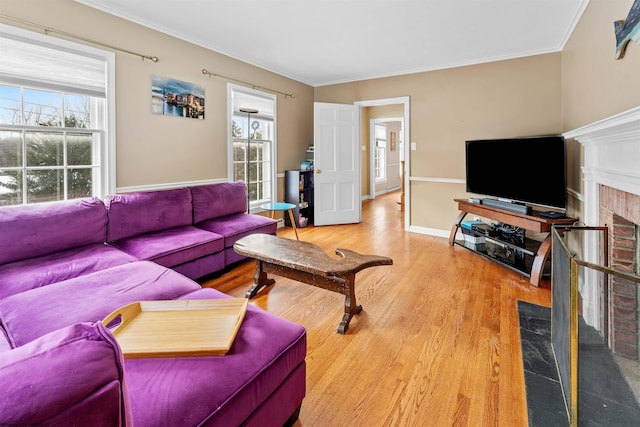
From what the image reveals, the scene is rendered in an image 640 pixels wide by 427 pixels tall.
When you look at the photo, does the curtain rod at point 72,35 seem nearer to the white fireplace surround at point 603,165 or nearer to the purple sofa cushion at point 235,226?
the purple sofa cushion at point 235,226

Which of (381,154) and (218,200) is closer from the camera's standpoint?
(218,200)

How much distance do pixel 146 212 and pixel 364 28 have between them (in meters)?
2.87

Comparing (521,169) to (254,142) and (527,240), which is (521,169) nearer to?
(527,240)

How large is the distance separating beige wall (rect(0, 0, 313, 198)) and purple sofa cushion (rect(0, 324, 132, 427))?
9.84 ft

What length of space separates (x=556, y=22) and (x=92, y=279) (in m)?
4.56

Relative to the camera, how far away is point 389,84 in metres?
5.20

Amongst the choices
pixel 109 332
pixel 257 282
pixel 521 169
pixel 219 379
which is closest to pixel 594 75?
pixel 521 169

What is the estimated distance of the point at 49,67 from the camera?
2.70m

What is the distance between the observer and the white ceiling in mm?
2967

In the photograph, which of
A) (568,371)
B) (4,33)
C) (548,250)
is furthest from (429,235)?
(4,33)

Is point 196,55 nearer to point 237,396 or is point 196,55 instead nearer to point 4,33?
point 4,33

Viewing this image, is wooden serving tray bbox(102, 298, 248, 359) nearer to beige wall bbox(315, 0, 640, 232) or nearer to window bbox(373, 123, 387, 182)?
beige wall bbox(315, 0, 640, 232)

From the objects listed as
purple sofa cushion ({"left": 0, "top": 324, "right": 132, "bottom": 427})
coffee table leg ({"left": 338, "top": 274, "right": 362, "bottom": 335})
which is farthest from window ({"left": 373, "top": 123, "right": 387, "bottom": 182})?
purple sofa cushion ({"left": 0, "top": 324, "right": 132, "bottom": 427})

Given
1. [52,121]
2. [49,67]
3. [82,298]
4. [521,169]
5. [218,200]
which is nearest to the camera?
[82,298]
